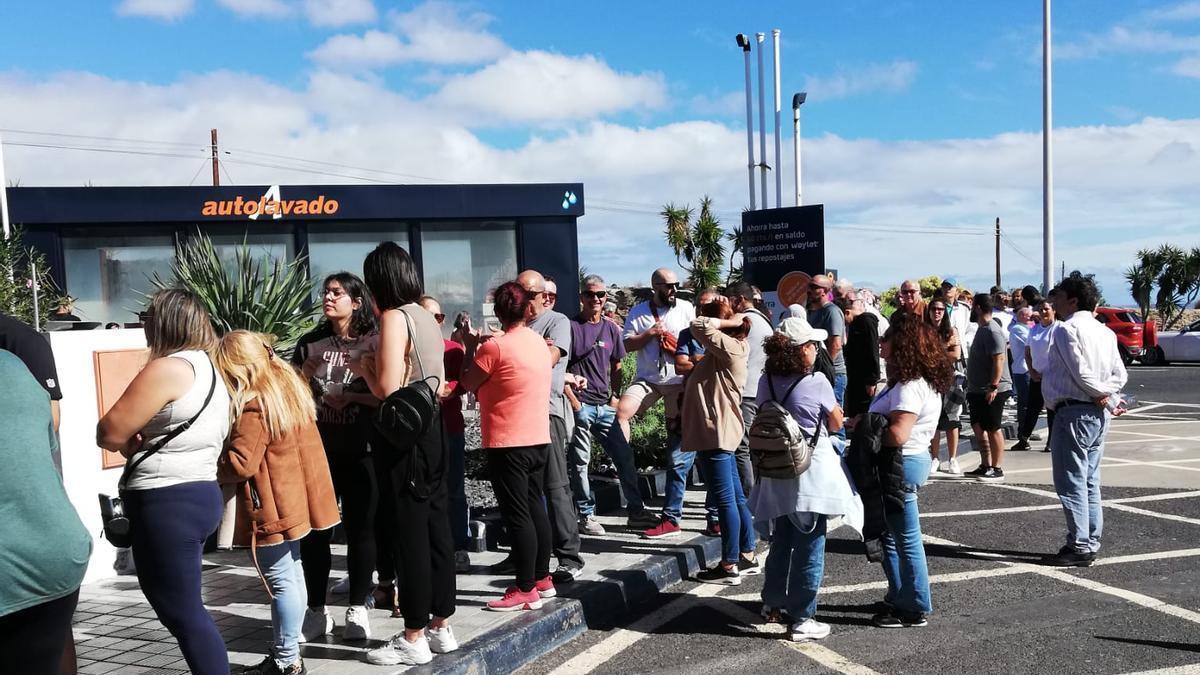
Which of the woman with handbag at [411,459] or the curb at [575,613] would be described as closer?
the woman with handbag at [411,459]

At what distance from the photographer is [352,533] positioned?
4.88 m

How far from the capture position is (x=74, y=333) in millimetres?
6031

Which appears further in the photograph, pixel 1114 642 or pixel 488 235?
pixel 488 235

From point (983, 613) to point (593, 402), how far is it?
294 cm

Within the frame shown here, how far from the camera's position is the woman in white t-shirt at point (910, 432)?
5004 mm

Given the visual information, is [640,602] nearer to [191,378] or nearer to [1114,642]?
[1114,642]

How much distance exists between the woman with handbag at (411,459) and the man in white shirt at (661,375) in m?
2.68

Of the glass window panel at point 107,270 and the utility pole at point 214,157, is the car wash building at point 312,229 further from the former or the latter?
the utility pole at point 214,157

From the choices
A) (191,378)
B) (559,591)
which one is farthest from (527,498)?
(191,378)

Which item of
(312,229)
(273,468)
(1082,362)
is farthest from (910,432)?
(312,229)

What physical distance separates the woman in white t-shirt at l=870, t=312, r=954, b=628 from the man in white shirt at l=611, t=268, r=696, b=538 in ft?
6.78

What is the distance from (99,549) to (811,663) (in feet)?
14.5

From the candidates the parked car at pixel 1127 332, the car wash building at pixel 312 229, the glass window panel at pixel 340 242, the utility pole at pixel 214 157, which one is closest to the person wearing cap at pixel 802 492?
the car wash building at pixel 312 229

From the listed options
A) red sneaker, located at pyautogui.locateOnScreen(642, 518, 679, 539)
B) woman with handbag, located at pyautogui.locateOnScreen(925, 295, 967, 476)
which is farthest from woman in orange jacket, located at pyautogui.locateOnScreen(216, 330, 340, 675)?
woman with handbag, located at pyautogui.locateOnScreen(925, 295, 967, 476)
